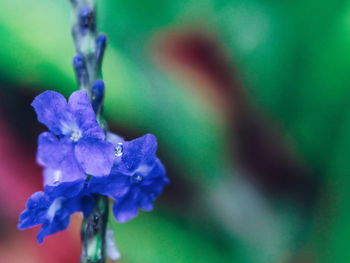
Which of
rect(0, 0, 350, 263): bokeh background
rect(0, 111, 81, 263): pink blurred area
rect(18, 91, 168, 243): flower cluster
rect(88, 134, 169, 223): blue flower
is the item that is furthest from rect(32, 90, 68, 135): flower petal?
rect(0, 111, 81, 263): pink blurred area

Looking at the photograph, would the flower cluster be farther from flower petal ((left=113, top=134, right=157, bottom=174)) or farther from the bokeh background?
the bokeh background

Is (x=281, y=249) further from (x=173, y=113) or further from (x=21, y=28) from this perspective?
(x=21, y=28)

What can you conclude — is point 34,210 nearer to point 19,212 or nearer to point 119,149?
point 119,149

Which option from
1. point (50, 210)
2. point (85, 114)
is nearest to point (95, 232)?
point (50, 210)

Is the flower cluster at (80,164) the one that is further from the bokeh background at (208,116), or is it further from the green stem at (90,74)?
the bokeh background at (208,116)

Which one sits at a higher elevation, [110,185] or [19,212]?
[19,212]

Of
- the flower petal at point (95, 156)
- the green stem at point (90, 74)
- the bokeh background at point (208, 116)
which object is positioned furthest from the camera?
the bokeh background at point (208, 116)

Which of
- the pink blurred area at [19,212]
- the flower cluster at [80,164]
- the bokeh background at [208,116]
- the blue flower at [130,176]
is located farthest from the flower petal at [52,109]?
the pink blurred area at [19,212]
